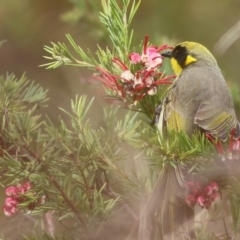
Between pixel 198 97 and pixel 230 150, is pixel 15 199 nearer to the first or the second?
pixel 230 150

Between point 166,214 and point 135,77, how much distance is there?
1.22 ft

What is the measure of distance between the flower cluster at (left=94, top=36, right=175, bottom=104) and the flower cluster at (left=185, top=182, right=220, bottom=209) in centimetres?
29

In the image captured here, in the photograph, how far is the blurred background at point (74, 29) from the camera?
313cm

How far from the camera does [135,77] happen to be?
5.47 feet

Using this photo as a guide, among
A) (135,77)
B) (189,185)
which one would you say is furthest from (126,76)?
(189,185)

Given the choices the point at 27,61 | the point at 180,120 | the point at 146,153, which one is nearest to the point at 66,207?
the point at 146,153

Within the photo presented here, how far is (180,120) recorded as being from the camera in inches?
88.2

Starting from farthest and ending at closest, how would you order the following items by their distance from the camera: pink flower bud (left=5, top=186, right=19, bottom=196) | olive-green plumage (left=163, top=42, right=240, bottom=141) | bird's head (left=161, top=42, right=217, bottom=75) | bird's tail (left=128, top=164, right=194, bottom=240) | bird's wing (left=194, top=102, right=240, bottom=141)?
bird's head (left=161, top=42, right=217, bottom=75) < olive-green plumage (left=163, top=42, right=240, bottom=141) < bird's wing (left=194, top=102, right=240, bottom=141) < pink flower bud (left=5, top=186, right=19, bottom=196) < bird's tail (left=128, top=164, right=194, bottom=240)

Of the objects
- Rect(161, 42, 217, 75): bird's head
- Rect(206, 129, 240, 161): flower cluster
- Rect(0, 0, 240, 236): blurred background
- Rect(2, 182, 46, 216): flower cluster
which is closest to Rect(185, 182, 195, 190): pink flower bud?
Rect(206, 129, 240, 161): flower cluster

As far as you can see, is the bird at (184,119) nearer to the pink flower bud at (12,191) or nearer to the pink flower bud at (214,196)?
the pink flower bud at (214,196)

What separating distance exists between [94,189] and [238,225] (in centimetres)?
38

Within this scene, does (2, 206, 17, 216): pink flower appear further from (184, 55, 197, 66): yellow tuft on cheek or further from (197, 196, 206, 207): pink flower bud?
(184, 55, 197, 66): yellow tuft on cheek

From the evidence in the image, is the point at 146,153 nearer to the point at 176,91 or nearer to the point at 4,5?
the point at 176,91

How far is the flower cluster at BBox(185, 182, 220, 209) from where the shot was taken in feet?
5.13
